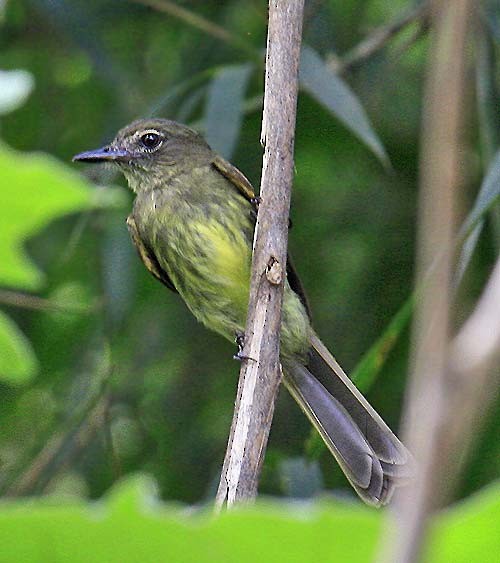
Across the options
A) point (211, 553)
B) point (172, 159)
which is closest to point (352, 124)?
point (172, 159)

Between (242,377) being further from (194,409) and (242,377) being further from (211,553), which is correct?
(194,409)

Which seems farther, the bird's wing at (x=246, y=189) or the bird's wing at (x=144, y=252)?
the bird's wing at (x=144, y=252)

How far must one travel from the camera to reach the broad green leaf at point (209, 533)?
1.71 ft

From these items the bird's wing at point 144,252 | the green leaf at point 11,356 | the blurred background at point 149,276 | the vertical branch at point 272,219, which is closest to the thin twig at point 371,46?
the blurred background at point 149,276

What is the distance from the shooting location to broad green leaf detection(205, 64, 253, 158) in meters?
3.11

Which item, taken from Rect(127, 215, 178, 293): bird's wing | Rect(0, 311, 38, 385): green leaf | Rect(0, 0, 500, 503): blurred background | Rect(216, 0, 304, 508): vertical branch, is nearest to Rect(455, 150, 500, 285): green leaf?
Rect(216, 0, 304, 508): vertical branch

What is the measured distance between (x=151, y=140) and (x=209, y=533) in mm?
2950

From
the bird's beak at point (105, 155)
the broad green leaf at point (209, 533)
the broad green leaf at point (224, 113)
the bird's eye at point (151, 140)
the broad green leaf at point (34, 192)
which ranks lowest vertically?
the bird's beak at point (105, 155)

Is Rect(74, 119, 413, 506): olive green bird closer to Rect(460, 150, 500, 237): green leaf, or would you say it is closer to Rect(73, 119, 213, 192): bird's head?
Rect(73, 119, 213, 192): bird's head

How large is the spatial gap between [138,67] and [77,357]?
3.66 ft

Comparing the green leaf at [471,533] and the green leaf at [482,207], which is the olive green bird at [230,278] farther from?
the green leaf at [471,533]

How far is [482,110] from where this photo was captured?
2967 millimetres

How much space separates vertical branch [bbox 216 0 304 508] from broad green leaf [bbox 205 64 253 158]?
46.4 inches

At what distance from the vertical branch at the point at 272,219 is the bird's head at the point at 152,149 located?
1465 mm
